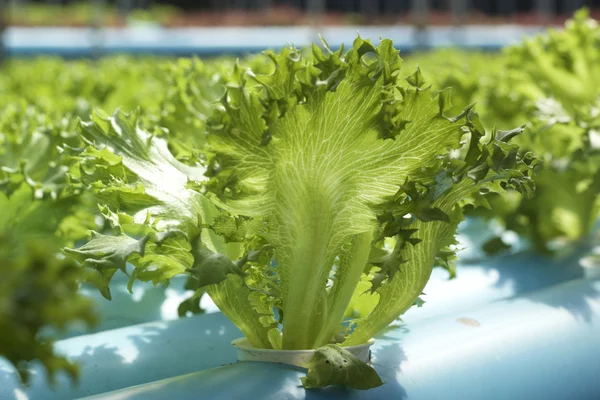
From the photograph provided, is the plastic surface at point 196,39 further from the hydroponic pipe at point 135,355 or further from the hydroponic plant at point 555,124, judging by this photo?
the hydroponic pipe at point 135,355

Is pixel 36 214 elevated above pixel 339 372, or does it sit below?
above

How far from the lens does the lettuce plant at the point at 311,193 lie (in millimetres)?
1271

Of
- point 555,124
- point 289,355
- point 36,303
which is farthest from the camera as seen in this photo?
point 555,124

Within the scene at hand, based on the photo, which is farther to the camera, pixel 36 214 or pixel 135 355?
pixel 36 214

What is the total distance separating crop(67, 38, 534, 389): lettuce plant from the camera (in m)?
1.27

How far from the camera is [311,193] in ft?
4.43

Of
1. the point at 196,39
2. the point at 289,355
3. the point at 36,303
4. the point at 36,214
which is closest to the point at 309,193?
the point at 289,355

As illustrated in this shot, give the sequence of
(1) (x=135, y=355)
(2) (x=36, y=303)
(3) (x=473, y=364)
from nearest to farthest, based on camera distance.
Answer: (2) (x=36, y=303), (3) (x=473, y=364), (1) (x=135, y=355)

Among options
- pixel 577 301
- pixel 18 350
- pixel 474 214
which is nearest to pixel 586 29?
pixel 474 214

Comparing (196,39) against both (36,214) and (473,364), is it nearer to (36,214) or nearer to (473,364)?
(36,214)

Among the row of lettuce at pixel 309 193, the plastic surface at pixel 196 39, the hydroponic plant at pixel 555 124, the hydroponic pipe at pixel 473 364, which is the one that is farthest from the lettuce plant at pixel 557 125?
the plastic surface at pixel 196 39

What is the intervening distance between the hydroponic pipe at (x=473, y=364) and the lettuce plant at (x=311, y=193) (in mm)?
78

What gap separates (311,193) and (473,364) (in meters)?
0.45

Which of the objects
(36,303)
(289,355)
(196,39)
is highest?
(196,39)
